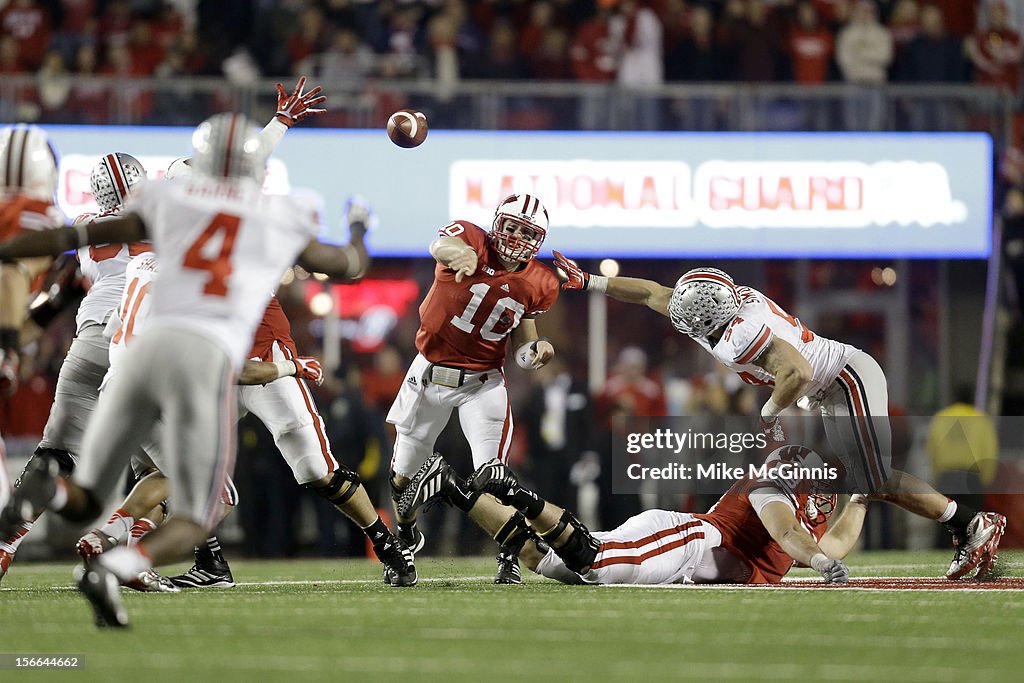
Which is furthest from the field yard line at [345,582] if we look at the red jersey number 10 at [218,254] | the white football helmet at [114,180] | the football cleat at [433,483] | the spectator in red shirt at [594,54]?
the spectator in red shirt at [594,54]

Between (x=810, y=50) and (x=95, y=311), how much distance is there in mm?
8888

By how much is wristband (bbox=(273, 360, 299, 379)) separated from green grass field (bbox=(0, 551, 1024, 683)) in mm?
972

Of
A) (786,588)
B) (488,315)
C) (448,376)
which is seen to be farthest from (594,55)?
(786,588)

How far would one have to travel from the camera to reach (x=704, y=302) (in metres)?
7.45

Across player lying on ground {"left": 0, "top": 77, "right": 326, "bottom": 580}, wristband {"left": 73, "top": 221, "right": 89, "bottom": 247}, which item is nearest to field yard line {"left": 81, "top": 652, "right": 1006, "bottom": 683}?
wristband {"left": 73, "top": 221, "right": 89, "bottom": 247}

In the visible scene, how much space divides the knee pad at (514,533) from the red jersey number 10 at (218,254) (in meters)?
2.66

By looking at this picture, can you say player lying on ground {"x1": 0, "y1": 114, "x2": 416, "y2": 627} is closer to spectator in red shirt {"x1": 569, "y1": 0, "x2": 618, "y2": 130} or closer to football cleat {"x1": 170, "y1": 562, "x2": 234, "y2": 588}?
football cleat {"x1": 170, "y1": 562, "x2": 234, "y2": 588}

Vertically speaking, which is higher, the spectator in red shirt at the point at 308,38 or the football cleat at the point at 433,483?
the spectator in red shirt at the point at 308,38

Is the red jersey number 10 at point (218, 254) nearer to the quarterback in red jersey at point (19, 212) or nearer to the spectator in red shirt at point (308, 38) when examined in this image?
the quarterback in red jersey at point (19, 212)

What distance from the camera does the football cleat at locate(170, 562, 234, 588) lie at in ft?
24.8

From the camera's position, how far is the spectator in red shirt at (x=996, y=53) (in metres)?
14.1

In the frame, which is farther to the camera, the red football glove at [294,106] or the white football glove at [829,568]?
the red football glove at [294,106]

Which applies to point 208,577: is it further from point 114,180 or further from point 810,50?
point 810,50

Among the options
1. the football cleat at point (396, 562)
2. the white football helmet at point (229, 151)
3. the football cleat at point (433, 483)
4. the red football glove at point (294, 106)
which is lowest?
the football cleat at point (396, 562)
